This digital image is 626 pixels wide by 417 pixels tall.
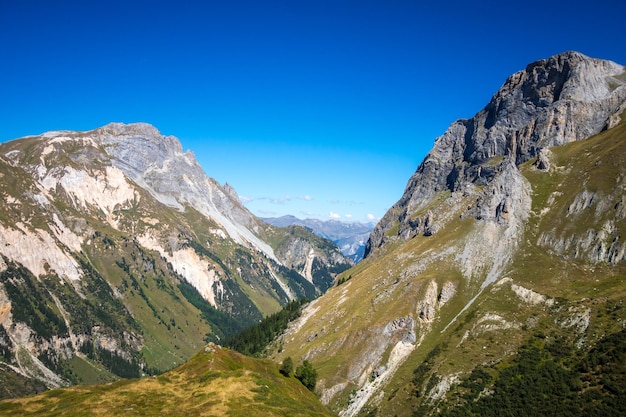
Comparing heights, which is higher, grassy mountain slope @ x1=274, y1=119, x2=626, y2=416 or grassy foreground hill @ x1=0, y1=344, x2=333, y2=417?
grassy mountain slope @ x1=274, y1=119, x2=626, y2=416

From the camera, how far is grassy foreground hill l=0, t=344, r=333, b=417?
273 feet

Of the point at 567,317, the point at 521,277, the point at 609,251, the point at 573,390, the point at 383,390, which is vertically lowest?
the point at 383,390

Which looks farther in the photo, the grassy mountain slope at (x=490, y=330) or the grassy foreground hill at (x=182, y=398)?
the grassy mountain slope at (x=490, y=330)

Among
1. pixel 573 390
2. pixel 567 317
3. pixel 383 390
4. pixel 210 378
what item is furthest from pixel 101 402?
pixel 567 317

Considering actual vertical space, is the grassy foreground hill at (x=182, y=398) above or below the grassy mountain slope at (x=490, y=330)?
below

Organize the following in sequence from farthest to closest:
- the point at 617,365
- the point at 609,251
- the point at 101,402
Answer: the point at 609,251, the point at 617,365, the point at 101,402

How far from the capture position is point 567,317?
154 metres

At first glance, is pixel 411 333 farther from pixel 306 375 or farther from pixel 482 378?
pixel 306 375

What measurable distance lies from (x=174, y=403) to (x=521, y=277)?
512 ft

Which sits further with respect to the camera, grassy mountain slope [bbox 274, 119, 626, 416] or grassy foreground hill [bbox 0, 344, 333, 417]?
grassy mountain slope [bbox 274, 119, 626, 416]

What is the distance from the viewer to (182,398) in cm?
9044

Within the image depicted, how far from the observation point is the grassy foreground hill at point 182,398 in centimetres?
8312

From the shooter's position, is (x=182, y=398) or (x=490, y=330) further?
(x=490, y=330)

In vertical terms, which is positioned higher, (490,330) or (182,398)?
(490,330)
